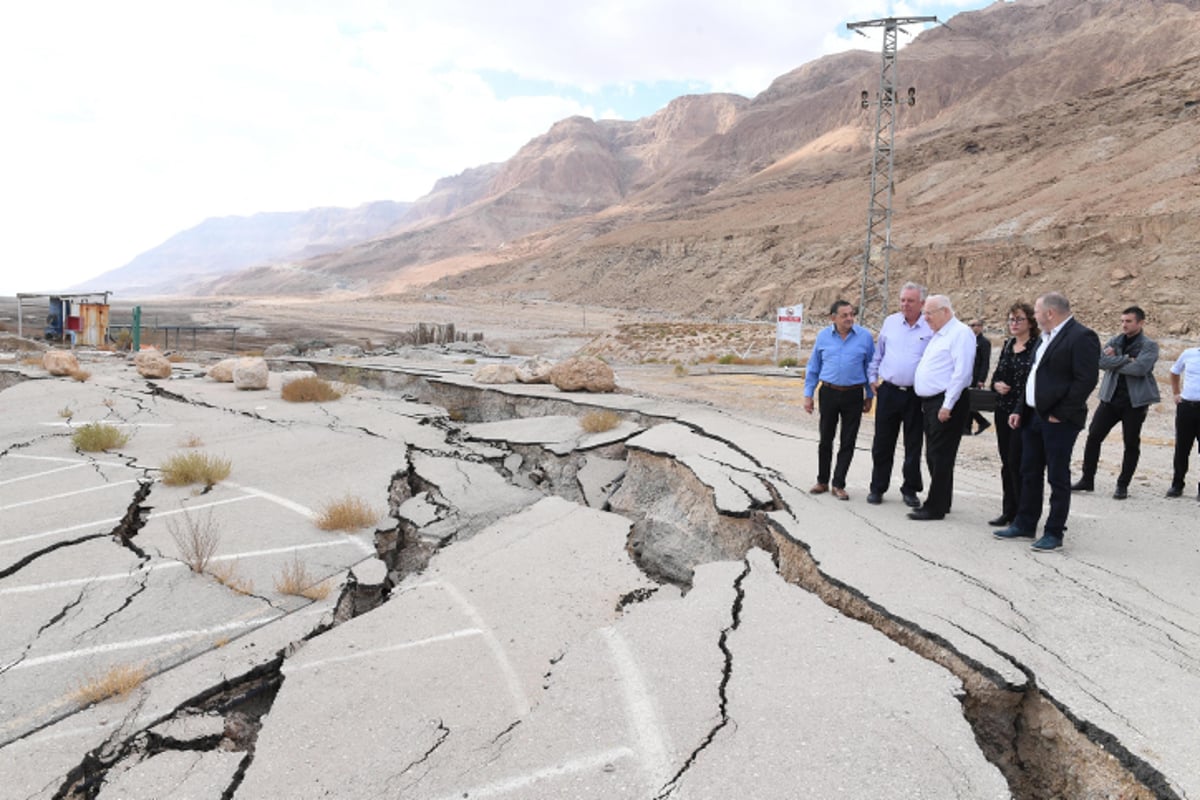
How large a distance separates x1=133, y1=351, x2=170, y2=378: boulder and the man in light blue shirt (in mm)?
14065

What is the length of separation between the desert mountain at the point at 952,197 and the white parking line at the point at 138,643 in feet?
93.7

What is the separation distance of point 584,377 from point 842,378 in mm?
7212

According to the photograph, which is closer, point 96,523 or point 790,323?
point 96,523

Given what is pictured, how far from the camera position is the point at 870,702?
3.02 metres

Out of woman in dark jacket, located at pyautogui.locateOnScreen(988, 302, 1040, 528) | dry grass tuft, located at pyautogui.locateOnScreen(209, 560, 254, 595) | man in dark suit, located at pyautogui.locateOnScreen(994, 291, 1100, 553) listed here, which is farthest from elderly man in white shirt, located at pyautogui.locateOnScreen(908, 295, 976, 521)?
dry grass tuft, located at pyautogui.locateOnScreen(209, 560, 254, 595)

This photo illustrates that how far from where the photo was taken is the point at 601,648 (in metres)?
3.66

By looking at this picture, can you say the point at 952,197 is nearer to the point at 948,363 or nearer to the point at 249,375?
the point at 249,375

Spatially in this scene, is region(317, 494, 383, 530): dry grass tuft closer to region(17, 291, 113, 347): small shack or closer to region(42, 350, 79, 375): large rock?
region(42, 350, 79, 375): large rock

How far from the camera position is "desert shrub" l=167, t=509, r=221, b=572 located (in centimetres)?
503

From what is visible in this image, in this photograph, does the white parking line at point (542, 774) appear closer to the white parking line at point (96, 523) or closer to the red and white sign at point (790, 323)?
the white parking line at point (96, 523)

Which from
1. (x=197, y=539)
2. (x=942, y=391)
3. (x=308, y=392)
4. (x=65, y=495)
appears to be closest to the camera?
(x=197, y=539)

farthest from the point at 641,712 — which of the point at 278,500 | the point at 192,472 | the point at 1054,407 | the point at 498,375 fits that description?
the point at 498,375

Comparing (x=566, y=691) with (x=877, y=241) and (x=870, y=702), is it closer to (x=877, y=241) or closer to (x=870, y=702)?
(x=870, y=702)

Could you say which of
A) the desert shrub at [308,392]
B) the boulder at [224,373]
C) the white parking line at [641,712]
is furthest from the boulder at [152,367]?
the white parking line at [641,712]
